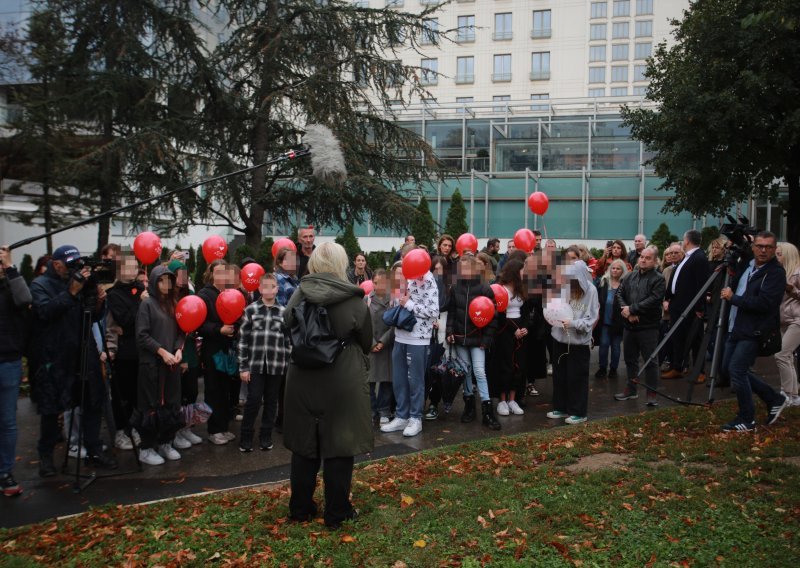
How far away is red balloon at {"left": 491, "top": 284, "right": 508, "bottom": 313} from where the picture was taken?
8758 mm

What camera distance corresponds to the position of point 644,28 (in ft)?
163

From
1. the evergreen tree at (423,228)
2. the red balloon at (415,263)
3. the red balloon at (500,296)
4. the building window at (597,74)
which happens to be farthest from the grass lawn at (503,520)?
the building window at (597,74)

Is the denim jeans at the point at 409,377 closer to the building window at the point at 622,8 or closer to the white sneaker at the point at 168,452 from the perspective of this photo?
the white sneaker at the point at 168,452

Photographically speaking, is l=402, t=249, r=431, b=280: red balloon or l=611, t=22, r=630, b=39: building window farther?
l=611, t=22, r=630, b=39: building window

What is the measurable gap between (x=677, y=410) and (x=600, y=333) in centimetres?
338

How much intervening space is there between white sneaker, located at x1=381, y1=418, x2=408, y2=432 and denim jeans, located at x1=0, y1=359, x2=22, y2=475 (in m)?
3.98

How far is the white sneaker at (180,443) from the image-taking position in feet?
25.6

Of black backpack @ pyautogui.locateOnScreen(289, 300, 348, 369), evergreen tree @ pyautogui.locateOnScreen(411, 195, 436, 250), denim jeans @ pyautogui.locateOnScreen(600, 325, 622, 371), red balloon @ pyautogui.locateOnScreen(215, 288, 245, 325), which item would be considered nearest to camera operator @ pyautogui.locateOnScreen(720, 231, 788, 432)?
denim jeans @ pyautogui.locateOnScreen(600, 325, 622, 371)

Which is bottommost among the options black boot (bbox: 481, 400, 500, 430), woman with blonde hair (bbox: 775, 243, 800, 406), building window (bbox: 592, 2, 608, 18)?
black boot (bbox: 481, 400, 500, 430)

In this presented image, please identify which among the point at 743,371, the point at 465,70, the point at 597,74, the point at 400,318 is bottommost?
the point at 743,371

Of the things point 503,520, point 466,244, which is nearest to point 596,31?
point 466,244

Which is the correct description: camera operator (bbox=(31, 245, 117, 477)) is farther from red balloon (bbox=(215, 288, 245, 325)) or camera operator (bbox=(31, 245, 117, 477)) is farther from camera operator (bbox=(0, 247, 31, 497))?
red balloon (bbox=(215, 288, 245, 325))

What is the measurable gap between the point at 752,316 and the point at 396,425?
424 cm

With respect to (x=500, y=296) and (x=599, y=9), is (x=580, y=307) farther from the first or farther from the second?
(x=599, y=9)
